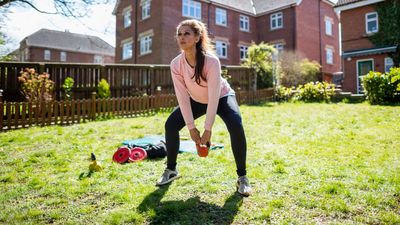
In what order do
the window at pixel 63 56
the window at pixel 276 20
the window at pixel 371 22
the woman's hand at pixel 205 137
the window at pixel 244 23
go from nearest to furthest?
the woman's hand at pixel 205 137, the window at pixel 371 22, the window at pixel 276 20, the window at pixel 244 23, the window at pixel 63 56

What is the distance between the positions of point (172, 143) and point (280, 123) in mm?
6181

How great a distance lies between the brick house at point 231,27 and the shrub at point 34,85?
12.7m

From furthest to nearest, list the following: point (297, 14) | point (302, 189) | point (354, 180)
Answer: point (297, 14)
point (354, 180)
point (302, 189)

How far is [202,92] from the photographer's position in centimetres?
362

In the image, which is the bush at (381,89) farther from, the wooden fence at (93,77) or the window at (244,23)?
the window at (244,23)

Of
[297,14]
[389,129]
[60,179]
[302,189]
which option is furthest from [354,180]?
[297,14]

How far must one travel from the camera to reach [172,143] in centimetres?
383

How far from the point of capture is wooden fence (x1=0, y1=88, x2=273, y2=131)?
370 inches

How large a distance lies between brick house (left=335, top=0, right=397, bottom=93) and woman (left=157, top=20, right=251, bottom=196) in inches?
837

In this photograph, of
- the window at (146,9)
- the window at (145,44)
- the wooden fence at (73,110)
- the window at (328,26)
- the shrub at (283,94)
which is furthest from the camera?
the window at (328,26)

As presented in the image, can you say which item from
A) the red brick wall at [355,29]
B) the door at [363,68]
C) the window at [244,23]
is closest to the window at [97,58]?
the window at [244,23]

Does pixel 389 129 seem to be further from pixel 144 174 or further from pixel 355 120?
pixel 144 174

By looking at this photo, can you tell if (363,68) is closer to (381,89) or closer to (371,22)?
(371,22)

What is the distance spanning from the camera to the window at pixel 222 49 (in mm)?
27703
